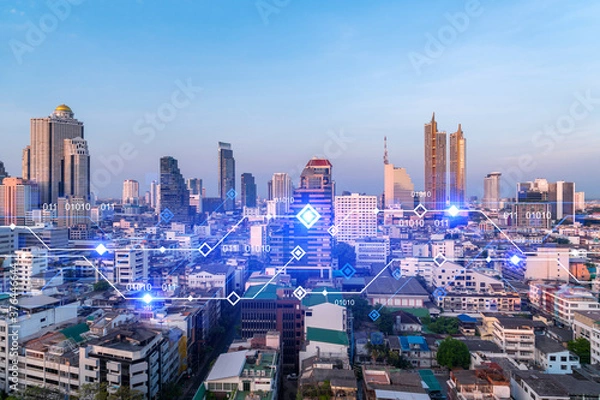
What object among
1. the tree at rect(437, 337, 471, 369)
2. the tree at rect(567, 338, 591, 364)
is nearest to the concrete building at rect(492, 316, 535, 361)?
the tree at rect(567, 338, 591, 364)

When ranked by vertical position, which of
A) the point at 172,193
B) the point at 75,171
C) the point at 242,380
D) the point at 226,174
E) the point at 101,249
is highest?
the point at 226,174

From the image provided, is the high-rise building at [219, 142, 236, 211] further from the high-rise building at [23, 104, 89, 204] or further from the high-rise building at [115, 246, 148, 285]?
the high-rise building at [115, 246, 148, 285]

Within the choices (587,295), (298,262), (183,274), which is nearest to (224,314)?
(183,274)

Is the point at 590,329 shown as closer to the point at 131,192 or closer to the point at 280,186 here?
the point at 280,186

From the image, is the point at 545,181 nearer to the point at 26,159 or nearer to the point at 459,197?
the point at 459,197

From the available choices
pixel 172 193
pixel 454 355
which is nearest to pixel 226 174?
pixel 172 193

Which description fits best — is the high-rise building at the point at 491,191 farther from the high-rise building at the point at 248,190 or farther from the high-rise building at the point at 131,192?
the high-rise building at the point at 131,192
